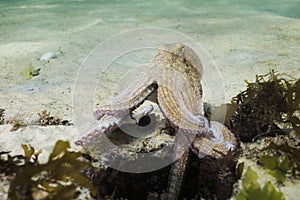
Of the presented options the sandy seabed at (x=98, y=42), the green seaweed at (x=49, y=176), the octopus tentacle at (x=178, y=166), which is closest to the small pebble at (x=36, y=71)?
the sandy seabed at (x=98, y=42)

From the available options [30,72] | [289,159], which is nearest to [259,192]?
[289,159]

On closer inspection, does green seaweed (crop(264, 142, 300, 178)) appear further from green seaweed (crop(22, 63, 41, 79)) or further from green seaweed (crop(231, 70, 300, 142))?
green seaweed (crop(22, 63, 41, 79))

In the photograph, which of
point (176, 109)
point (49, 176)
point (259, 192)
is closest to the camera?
point (49, 176)

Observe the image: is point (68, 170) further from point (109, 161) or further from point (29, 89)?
point (29, 89)

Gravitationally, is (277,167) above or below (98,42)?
below

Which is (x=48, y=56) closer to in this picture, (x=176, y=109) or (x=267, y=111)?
(x=176, y=109)

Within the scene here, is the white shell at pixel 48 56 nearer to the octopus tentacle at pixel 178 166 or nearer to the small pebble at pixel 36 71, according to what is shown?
the small pebble at pixel 36 71
